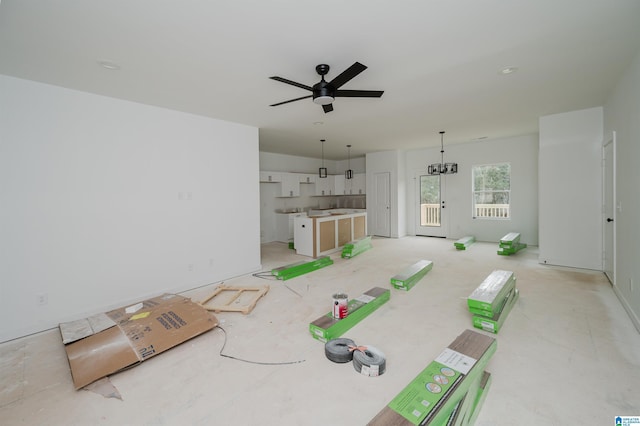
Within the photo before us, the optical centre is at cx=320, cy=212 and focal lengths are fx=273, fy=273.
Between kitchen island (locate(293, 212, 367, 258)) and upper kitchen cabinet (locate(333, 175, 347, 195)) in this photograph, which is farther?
upper kitchen cabinet (locate(333, 175, 347, 195))

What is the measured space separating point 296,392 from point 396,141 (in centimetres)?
650

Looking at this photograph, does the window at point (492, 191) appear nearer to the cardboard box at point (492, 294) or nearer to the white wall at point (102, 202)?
the cardboard box at point (492, 294)

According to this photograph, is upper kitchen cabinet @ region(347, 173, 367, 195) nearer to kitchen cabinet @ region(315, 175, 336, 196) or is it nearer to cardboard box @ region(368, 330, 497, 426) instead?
kitchen cabinet @ region(315, 175, 336, 196)

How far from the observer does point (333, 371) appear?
88.7 inches

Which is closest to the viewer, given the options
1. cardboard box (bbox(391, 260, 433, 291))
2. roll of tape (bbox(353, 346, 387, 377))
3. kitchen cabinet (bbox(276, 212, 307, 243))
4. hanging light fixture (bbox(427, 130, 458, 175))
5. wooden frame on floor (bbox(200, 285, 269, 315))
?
roll of tape (bbox(353, 346, 387, 377))

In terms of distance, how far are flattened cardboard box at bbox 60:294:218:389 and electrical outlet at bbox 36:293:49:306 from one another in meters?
0.42

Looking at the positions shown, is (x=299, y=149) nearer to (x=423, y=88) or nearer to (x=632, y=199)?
(x=423, y=88)

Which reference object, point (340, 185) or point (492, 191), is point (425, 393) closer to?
point (492, 191)

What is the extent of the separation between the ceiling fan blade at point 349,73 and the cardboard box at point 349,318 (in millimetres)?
2397

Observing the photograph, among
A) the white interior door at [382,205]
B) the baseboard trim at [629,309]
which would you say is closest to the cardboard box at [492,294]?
the baseboard trim at [629,309]

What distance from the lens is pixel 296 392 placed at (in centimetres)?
203

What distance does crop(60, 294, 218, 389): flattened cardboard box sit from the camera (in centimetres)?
230

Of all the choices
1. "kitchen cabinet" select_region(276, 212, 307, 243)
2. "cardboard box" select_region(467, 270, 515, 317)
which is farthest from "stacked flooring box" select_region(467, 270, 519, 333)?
"kitchen cabinet" select_region(276, 212, 307, 243)

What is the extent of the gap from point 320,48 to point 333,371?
2848 millimetres
